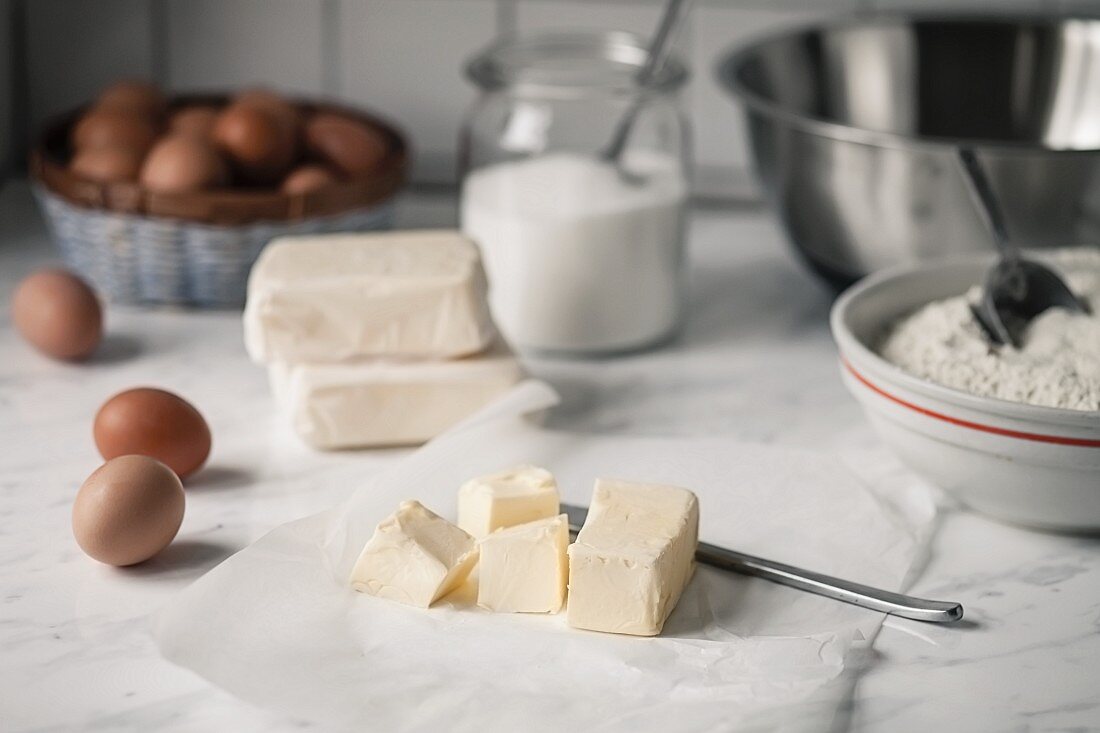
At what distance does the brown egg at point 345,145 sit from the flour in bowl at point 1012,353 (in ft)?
1.95

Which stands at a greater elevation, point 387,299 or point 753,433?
point 387,299

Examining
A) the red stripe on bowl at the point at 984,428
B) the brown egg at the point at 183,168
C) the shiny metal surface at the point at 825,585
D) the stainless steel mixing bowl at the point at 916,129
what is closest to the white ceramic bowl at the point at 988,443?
the red stripe on bowl at the point at 984,428

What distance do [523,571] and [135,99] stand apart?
83cm

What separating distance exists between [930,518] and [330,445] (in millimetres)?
470

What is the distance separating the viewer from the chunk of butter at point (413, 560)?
2.72 feet

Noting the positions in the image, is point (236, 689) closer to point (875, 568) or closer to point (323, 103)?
point (875, 568)

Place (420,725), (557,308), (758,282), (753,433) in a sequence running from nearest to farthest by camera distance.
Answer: (420,725) → (753,433) → (557,308) → (758,282)

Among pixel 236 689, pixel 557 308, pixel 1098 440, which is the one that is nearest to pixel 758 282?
pixel 557 308

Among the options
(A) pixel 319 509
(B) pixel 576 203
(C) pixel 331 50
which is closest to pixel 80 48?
(C) pixel 331 50

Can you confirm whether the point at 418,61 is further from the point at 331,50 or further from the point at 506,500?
the point at 506,500

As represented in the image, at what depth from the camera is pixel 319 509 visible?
0.97 metres

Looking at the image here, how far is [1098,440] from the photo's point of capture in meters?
0.85

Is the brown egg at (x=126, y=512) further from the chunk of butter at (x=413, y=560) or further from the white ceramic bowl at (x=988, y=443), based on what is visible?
the white ceramic bowl at (x=988, y=443)

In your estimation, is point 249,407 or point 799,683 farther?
point 249,407
